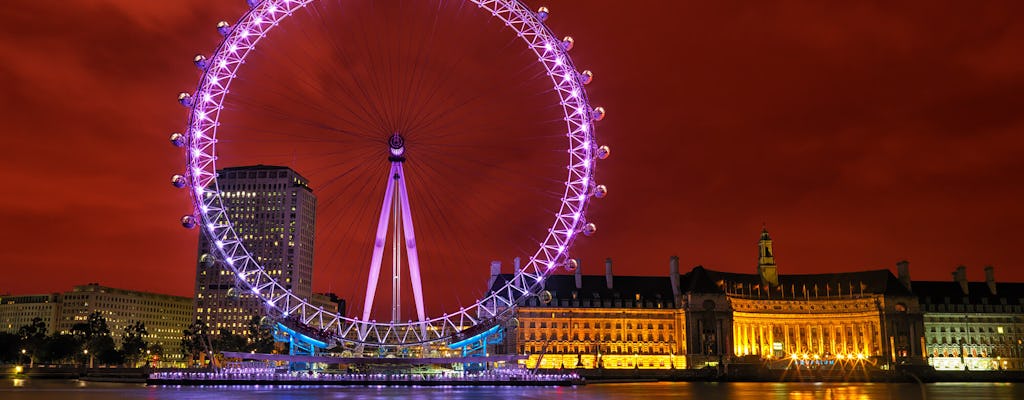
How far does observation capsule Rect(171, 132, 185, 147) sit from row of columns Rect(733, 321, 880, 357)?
110 m

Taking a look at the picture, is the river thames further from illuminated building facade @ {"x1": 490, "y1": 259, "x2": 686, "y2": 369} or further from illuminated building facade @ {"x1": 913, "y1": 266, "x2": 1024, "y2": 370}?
illuminated building facade @ {"x1": 913, "y1": 266, "x2": 1024, "y2": 370}

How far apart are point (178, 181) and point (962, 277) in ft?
474

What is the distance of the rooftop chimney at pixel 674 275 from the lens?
155m

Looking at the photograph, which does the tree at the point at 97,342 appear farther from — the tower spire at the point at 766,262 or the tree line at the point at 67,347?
the tower spire at the point at 766,262

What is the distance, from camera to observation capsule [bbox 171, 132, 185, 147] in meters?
67.2

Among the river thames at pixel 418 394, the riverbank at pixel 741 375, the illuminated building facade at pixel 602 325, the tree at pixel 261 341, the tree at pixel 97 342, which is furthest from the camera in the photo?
the tree at pixel 97 342

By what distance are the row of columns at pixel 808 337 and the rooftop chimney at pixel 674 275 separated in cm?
1111

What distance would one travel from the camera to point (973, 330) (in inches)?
6275

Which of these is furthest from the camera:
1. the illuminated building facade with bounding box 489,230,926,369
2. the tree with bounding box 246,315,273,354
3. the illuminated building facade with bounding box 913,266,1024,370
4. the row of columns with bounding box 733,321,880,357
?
the illuminated building facade with bounding box 913,266,1024,370

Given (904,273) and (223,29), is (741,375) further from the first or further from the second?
(223,29)

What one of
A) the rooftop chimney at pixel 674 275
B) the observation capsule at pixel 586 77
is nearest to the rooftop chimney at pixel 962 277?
the rooftop chimney at pixel 674 275

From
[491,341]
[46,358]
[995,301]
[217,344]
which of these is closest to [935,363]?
[995,301]

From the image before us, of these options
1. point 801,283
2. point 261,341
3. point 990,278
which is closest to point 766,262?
point 801,283

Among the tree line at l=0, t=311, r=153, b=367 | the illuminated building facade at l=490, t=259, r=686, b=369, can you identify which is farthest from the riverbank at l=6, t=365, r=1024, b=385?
the illuminated building facade at l=490, t=259, r=686, b=369
